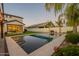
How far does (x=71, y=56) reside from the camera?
1.96m

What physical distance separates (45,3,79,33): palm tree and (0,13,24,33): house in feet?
1.04

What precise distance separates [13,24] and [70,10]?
599 mm

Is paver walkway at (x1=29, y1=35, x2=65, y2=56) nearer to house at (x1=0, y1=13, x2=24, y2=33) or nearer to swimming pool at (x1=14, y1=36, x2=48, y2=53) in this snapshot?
swimming pool at (x1=14, y1=36, x2=48, y2=53)

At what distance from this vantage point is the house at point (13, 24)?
1976 millimetres

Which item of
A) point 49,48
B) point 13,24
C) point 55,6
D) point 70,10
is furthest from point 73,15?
point 13,24

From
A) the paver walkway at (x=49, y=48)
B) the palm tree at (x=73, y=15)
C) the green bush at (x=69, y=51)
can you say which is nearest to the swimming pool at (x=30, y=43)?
the paver walkway at (x=49, y=48)

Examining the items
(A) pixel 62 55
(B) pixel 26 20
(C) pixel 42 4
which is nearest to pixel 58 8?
(C) pixel 42 4

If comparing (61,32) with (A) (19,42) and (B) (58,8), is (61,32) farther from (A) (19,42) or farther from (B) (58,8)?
(A) (19,42)

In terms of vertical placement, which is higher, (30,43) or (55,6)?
(55,6)

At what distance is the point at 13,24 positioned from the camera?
2.01 meters

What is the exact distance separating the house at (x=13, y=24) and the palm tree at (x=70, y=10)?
318 millimetres

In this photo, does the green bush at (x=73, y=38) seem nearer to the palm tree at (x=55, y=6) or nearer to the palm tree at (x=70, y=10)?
the palm tree at (x=70, y=10)

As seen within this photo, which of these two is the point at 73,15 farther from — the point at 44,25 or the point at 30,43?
the point at 30,43

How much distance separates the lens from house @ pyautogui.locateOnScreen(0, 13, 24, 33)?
198 centimetres
